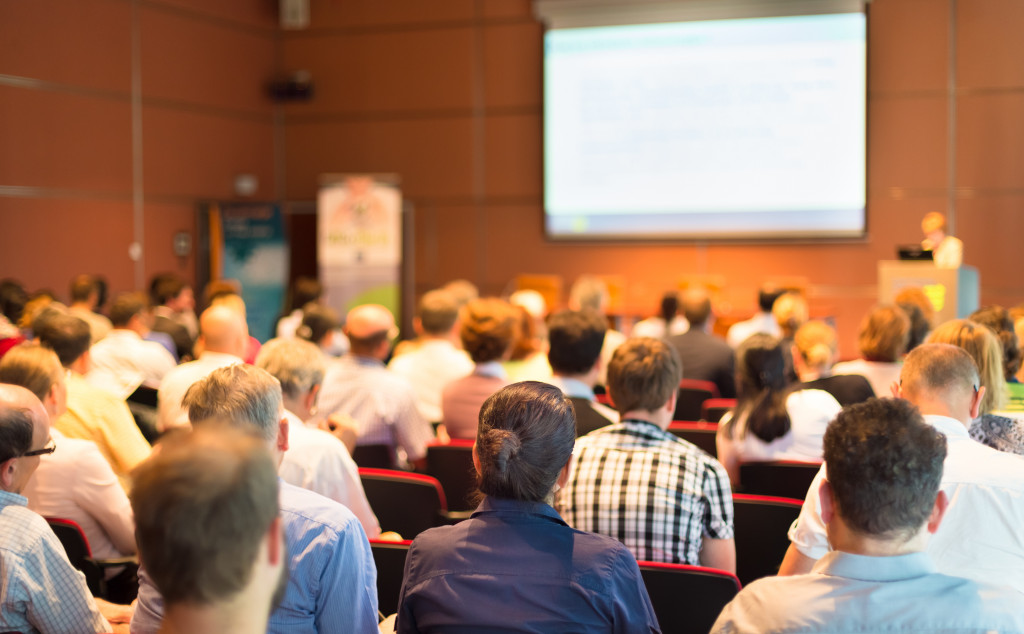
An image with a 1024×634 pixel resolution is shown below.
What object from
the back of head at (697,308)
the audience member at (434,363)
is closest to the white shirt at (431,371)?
the audience member at (434,363)

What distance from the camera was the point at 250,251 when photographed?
10.1 metres

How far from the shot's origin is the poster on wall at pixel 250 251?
10.1 metres

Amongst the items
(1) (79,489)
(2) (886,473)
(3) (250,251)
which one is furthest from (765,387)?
(3) (250,251)

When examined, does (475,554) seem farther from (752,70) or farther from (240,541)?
(752,70)

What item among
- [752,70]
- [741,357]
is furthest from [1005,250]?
[741,357]

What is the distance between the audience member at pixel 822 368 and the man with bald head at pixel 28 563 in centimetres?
295

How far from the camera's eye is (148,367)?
5.22m

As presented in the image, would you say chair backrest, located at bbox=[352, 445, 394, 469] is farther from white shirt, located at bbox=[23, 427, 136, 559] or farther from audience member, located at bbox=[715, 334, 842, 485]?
audience member, located at bbox=[715, 334, 842, 485]

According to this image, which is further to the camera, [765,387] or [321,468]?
[765,387]

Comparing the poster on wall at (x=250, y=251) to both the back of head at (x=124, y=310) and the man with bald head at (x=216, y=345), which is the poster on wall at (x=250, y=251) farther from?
the man with bald head at (x=216, y=345)

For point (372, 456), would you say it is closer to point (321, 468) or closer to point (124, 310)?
point (321, 468)

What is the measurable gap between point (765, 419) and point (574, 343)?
0.80m

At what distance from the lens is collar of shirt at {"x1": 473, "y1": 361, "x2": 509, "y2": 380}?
4.39m

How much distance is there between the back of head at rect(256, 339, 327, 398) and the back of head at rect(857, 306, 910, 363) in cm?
253
